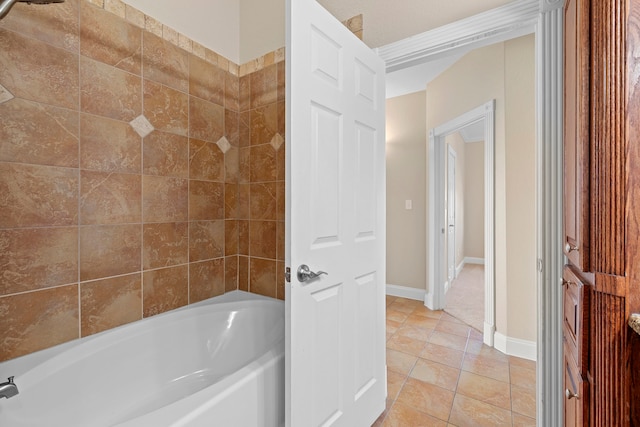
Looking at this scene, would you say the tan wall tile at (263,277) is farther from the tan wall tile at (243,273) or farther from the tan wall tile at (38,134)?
the tan wall tile at (38,134)

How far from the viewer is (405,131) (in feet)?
12.2

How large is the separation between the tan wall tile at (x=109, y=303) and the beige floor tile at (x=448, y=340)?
2320 mm

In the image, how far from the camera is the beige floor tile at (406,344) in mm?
2398

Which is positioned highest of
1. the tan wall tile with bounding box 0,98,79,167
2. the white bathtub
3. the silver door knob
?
the tan wall tile with bounding box 0,98,79,167

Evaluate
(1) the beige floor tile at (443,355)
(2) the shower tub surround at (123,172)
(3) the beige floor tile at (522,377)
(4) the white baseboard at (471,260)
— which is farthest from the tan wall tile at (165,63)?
(4) the white baseboard at (471,260)

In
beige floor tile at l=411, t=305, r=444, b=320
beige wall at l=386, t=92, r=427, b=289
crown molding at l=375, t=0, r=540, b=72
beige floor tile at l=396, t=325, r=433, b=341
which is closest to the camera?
crown molding at l=375, t=0, r=540, b=72

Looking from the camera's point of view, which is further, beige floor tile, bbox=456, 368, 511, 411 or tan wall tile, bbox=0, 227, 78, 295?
beige floor tile, bbox=456, 368, 511, 411

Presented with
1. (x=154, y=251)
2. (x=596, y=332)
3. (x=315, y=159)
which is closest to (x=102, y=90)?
(x=154, y=251)

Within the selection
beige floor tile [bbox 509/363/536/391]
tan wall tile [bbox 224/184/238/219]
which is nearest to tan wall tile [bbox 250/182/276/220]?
tan wall tile [bbox 224/184/238/219]

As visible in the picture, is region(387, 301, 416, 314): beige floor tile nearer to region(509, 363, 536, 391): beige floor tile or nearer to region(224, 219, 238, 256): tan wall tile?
region(509, 363, 536, 391): beige floor tile

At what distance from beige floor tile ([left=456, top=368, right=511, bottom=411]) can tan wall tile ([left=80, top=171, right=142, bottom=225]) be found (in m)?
2.27

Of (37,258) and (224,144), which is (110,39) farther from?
(37,258)

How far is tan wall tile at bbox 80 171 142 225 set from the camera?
1.37 metres

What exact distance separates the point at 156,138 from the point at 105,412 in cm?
136
